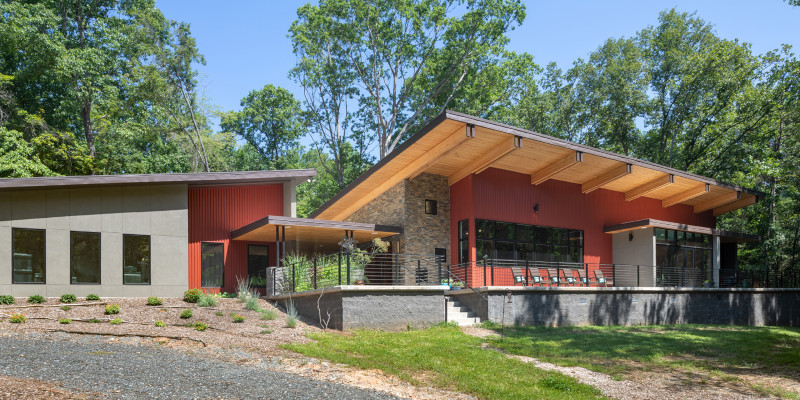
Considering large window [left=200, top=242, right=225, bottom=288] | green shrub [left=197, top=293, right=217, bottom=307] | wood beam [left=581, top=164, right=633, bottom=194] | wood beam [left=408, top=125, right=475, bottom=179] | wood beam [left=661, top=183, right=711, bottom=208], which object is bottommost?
green shrub [left=197, top=293, right=217, bottom=307]

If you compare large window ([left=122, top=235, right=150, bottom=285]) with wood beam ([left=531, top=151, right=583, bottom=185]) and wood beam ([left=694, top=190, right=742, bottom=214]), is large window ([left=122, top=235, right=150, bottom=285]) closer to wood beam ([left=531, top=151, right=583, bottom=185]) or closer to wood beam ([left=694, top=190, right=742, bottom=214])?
wood beam ([left=531, top=151, right=583, bottom=185])

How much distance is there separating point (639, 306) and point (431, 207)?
23.3 ft

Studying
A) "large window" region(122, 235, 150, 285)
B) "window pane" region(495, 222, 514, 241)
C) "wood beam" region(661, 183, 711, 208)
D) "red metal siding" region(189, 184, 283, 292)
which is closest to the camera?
"large window" region(122, 235, 150, 285)

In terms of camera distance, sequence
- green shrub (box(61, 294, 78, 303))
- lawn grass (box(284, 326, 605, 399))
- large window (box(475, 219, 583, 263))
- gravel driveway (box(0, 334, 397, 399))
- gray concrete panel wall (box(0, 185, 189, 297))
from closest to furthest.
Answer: gravel driveway (box(0, 334, 397, 399)) → lawn grass (box(284, 326, 605, 399)) → green shrub (box(61, 294, 78, 303)) → gray concrete panel wall (box(0, 185, 189, 297)) → large window (box(475, 219, 583, 263))

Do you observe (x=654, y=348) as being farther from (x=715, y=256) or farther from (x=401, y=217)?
(x=715, y=256)

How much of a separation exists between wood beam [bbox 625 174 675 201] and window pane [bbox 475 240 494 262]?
6.91 metres

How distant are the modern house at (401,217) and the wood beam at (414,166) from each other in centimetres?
5

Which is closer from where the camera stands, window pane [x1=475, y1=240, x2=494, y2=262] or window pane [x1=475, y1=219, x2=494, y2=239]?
window pane [x1=475, y1=240, x2=494, y2=262]

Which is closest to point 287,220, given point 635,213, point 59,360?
point 59,360

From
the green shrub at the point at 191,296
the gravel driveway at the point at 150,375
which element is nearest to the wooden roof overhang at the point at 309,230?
the green shrub at the point at 191,296

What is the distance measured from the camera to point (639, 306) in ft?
56.5

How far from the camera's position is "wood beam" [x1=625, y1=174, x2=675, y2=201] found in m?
19.4

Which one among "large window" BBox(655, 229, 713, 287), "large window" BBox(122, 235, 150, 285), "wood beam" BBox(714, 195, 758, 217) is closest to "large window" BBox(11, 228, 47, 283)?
"large window" BBox(122, 235, 150, 285)

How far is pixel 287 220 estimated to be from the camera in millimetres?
15445
